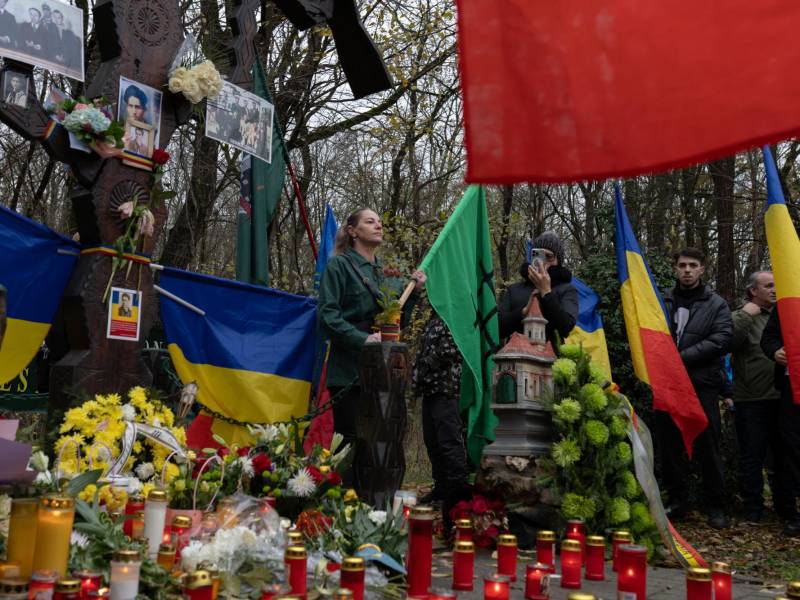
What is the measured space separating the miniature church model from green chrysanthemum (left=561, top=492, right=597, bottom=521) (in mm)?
738


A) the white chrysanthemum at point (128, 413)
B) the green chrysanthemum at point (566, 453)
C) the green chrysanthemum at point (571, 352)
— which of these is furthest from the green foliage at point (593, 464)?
the white chrysanthemum at point (128, 413)

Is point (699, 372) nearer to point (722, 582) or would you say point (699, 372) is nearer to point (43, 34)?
point (722, 582)

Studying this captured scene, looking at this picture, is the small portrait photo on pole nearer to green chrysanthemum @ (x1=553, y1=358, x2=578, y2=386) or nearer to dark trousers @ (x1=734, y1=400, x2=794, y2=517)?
green chrysanthemum @ (x1=553, y1=358, x2=578, y2=386)

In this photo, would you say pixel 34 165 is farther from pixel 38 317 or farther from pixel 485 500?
pixel 485 500

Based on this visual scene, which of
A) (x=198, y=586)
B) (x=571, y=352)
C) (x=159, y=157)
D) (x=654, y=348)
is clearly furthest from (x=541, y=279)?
(x=198, y=586)

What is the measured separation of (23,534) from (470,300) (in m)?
3.36

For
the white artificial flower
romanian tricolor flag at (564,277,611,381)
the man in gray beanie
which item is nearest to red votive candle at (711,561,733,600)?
the white artificial flower

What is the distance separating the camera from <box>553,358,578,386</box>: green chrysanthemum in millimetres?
5617

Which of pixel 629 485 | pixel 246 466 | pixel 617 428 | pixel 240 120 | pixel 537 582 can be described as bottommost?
Answer: pixel 537 582

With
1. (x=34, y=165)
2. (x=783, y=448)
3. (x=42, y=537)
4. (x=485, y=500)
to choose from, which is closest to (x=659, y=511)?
Result: (x=485, y=500)

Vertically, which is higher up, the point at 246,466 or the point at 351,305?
the point at 351,305

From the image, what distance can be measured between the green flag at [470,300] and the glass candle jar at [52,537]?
9.71ft

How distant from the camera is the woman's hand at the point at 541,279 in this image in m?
5.89

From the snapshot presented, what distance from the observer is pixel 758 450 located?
692cm
